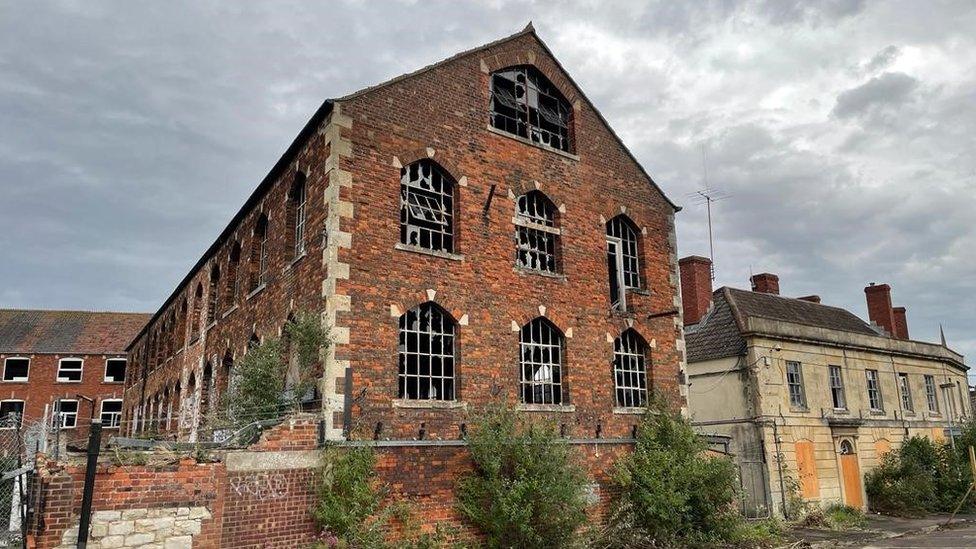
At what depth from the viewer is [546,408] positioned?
1495 cm

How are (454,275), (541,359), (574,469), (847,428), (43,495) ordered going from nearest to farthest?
(43,495)
(574,469)
(454,275)
(541,359)
(847,428)

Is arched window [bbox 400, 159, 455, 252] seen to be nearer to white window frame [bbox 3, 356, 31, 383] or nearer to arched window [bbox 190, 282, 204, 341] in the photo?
arched window [bbox 190, 282, 204, 341]

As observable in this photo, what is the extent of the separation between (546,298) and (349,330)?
498 centimetres

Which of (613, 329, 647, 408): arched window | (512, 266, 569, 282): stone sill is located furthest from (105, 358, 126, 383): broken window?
(613, 329, 647, 408): arched window

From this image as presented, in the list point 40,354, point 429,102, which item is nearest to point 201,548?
point 429,102

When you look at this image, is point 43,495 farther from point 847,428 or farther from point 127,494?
point 847,428

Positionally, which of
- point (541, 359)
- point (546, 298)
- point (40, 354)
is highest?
point (40, 354)

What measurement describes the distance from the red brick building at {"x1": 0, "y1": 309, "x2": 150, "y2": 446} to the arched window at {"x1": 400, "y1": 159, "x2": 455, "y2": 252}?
119 ft

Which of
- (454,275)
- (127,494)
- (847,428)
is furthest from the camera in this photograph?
(847,428)

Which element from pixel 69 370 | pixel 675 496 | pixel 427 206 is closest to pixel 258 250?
pixel 427 206

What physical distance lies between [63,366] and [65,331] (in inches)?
107

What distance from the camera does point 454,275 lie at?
14.3 metres

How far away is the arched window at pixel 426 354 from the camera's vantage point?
13.3 metres

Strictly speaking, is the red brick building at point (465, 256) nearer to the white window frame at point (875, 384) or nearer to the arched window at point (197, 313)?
the arched window at point (197, 313)
